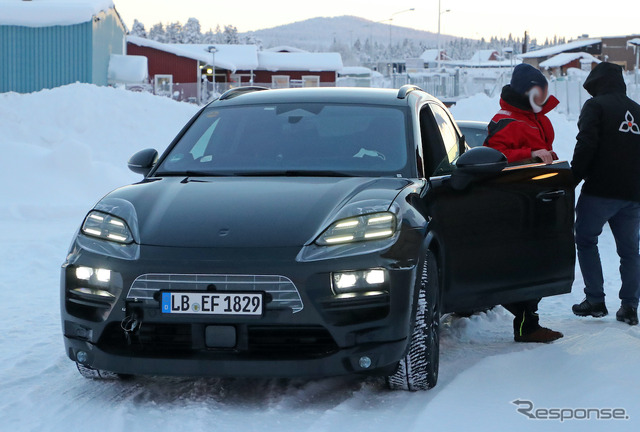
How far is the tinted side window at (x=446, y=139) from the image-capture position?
5.92m

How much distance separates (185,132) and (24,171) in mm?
9323

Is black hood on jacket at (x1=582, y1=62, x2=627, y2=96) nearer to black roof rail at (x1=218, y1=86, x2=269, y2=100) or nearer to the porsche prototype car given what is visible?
the porsche prototype car

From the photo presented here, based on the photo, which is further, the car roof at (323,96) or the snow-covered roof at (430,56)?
the snow-covered roof at (430,56)

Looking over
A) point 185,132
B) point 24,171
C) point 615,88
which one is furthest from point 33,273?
point 24,171

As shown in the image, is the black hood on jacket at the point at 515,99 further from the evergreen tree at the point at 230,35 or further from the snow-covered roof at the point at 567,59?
the evergreen tree at the point at 230,35

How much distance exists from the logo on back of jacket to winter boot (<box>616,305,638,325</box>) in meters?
1.20

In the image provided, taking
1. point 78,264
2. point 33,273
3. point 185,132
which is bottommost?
point 33,273

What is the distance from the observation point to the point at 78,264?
186 inches

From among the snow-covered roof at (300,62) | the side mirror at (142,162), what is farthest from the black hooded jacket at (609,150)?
the snow-covered roof at (300,62)

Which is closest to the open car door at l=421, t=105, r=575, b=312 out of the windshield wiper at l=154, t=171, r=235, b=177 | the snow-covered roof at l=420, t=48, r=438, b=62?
the windshield wiper at l=154, t=171, r=235, b=177

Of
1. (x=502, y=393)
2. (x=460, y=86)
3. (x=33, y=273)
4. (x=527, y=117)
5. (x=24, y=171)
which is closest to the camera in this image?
(x=502, y=393)

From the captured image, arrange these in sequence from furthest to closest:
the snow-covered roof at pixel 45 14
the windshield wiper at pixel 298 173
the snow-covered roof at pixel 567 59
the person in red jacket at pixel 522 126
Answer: the snow-covered roof at pixel 567 59 < the snow-covered roof at pixel 45 14 < the person in red jacket at pixel 522 126 < the windshield wiper at pixel 298 173

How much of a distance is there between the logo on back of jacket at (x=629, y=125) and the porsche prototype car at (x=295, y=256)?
4.82 feet

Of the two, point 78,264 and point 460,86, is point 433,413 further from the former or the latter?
point 460,86
